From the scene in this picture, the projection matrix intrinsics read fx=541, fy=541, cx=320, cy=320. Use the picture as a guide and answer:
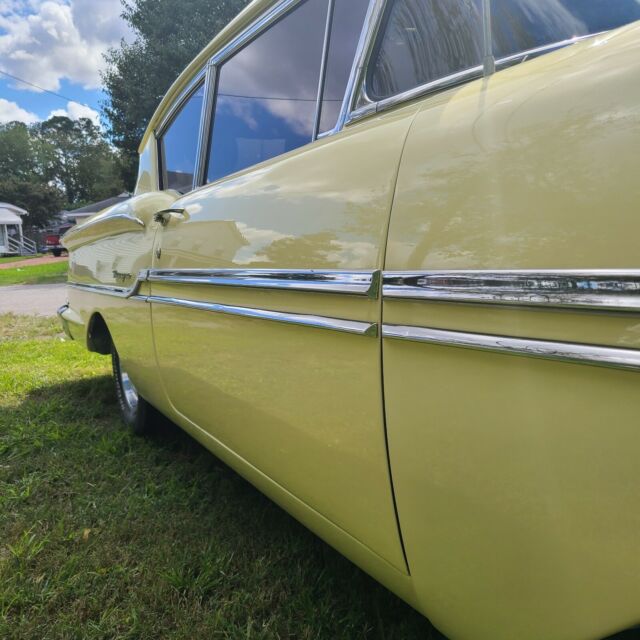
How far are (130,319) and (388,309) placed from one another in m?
1.86

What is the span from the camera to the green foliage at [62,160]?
56219 millimetres

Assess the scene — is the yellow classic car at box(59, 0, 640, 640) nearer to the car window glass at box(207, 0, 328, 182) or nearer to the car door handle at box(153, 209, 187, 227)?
the car window glass at box(207, 0, 328, 182)

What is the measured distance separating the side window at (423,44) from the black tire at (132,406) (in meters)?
2.18

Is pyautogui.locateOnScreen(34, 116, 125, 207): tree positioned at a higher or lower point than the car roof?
higher

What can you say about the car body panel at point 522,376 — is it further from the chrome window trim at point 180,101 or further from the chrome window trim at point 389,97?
the chrome window trim at point 180,101

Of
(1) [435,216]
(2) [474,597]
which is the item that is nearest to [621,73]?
(1) [435,216]

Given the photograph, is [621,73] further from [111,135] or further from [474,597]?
[111,135]

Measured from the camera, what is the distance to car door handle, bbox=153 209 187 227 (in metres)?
2.07

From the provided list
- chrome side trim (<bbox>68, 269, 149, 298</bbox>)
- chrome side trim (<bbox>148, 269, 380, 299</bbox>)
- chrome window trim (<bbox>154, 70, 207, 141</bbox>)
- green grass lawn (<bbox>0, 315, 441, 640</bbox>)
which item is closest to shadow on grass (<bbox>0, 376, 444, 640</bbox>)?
green grass lawn (<bbox>0, 315, 441, 640</bbox>)

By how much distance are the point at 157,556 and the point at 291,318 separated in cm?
124

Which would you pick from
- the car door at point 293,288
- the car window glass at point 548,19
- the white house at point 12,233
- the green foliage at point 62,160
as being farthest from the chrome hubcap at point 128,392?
the green foliage at point 62,160

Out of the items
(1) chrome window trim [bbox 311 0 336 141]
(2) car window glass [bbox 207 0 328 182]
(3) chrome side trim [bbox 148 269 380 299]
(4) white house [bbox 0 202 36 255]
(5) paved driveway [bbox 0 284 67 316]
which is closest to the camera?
(3) chrome side trim [bbox 148 269 380 299]

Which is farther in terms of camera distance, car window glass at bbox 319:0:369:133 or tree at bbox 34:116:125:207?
tree at bbox 34:116:125:207

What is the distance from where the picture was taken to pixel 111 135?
58.0 ft
